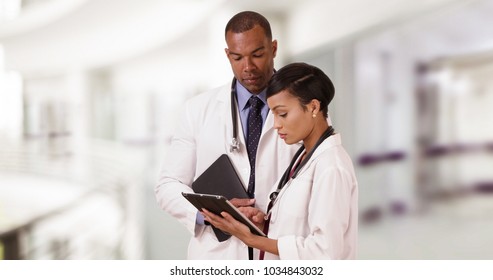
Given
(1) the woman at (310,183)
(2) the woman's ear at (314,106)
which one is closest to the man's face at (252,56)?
(1) the woman at (310,183)

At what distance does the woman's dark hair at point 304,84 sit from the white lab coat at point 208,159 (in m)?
0.22

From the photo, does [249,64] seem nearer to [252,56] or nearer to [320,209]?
[252,56]

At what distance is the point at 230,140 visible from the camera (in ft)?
6.43

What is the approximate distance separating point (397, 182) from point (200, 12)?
3.57 ft

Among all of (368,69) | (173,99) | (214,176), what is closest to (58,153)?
(173,99)

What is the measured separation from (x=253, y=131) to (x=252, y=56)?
0.27 metres

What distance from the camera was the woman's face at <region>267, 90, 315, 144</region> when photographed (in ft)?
5.59

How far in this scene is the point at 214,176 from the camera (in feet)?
6.39

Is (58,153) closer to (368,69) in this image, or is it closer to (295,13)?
(295,13)

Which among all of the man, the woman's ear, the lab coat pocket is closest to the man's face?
the man

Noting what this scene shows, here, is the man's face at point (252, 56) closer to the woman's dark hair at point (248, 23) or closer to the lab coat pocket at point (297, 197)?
the woman's dark hair at point (248, 23)

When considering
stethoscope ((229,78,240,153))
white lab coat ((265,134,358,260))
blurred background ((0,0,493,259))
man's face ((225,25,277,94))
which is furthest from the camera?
blurred background ((0,0,493,259))

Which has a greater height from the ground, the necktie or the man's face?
the man's face

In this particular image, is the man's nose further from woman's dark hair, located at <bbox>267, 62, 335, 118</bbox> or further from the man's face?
woman's dark hair, located at <bbox>267, 62, 335, 118</bbox>
